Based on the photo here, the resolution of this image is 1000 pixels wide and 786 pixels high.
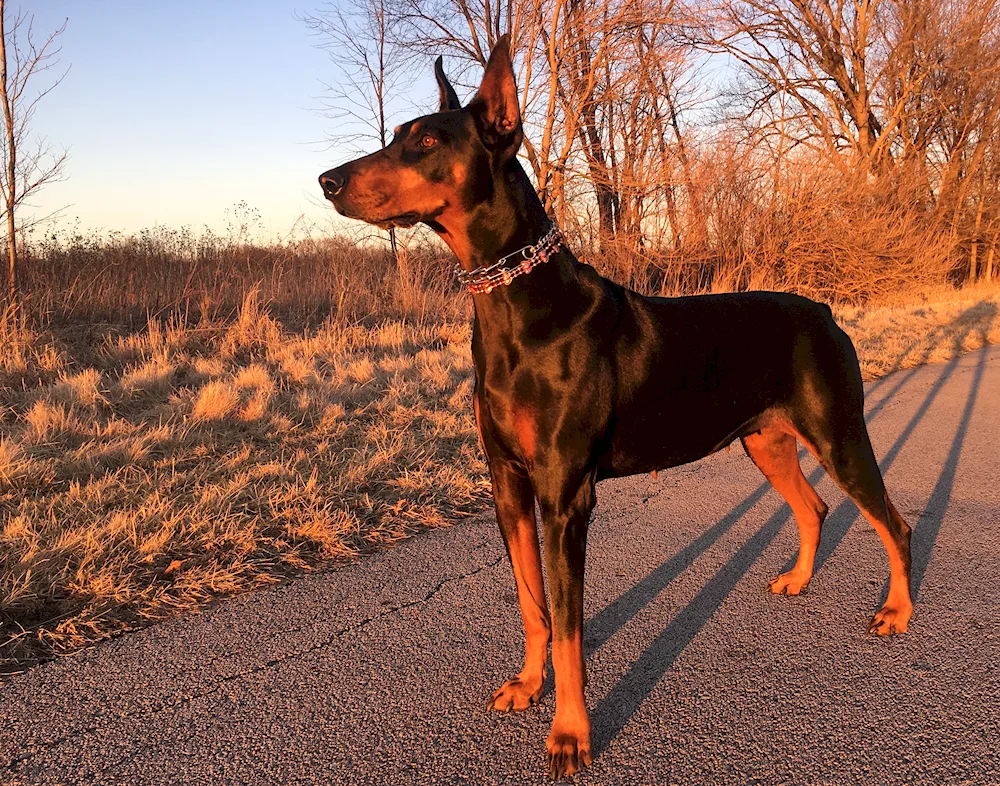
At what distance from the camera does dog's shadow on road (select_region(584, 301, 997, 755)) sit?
2164 mm

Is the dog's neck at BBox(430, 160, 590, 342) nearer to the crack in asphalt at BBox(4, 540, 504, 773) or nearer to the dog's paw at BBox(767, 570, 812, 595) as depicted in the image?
the crack in asphalt at BBox(4, 540, 504, 773)

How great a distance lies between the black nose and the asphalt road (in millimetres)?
1577

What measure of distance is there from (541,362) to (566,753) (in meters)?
1.11

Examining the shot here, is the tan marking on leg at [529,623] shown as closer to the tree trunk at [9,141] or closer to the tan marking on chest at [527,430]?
the tan marking on chest at [527,430]

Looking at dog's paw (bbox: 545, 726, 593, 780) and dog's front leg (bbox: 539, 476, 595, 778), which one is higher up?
dog's front leg (bbox: 539, 476, 595, 778)

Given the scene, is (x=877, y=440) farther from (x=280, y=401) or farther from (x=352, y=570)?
(x=280, y=401)

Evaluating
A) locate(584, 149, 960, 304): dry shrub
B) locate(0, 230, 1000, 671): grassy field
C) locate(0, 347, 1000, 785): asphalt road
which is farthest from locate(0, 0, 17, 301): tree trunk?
locate(584, 149, 960, 304): dry shrub

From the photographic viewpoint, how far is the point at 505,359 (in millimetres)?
2115

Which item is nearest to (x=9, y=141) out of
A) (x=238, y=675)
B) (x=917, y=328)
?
(x=238, y=675)

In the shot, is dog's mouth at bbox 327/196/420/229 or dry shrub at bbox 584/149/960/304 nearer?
dog's mouth at bbox 327/196/420/229

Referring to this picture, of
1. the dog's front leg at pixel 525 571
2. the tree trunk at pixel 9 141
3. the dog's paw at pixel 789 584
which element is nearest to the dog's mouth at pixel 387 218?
the dog's front leg at pixel 525 571

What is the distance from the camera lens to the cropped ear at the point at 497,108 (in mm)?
2135

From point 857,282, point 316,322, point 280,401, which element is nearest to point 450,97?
point 280,401

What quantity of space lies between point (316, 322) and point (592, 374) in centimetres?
750
